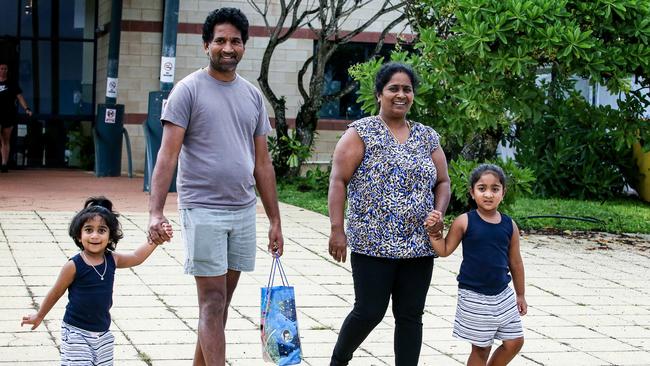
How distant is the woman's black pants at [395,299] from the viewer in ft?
19.0

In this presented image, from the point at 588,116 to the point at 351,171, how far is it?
8395mm

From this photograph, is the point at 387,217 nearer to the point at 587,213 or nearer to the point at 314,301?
the point at 314,301

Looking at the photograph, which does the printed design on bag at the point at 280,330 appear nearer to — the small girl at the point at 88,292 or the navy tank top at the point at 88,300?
the small girl at the point at 88,292

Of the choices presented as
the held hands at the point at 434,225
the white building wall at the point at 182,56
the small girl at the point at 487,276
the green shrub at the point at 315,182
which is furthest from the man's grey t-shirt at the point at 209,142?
the white building wall at the point at 182,56

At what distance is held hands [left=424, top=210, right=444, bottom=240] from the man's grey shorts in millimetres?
908

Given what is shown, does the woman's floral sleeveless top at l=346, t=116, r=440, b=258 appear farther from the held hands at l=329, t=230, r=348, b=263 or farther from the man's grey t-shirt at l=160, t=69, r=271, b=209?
the man's grey t-shirt at l=160, t=69, r=271, b=209

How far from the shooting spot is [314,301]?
8.69 meters

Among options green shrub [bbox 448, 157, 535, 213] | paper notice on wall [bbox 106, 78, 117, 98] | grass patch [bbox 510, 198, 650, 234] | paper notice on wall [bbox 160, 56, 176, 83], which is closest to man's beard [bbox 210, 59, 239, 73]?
green shrub [bbox 448, 157, 535, 213]

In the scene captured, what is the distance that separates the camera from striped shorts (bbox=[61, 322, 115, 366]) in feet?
17.4

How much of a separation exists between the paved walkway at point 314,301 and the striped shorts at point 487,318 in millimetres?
1041

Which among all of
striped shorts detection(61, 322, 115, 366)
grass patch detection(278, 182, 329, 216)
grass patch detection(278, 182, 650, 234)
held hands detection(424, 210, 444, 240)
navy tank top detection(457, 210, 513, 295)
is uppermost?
held hands detection(424, 210, 444, 240)

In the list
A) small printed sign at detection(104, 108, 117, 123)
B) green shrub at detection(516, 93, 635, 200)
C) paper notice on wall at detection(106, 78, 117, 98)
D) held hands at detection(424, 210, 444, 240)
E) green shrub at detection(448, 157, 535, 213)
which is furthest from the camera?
small printed sign at detection(104, 108, 117, 123)

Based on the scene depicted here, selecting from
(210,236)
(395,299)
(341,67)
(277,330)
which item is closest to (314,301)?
(395,299)

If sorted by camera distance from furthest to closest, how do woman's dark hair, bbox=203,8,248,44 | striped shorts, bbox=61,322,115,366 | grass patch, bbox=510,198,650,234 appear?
grass patch, bbox=510,198,650,234 → woman's dark hair, bbox=203,8,248,44 → striped shorts, bbox=61,322,115,366
